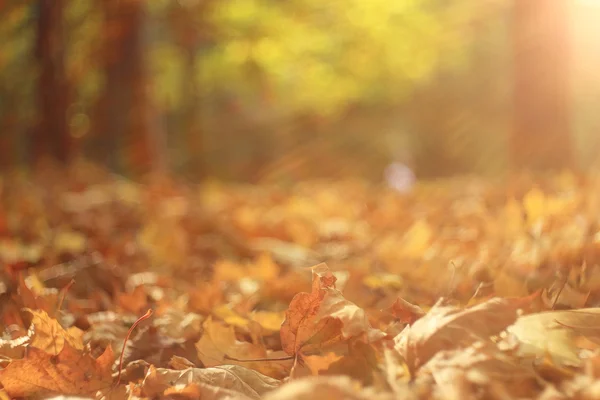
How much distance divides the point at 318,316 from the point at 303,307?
3 cm

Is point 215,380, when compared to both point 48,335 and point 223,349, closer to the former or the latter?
point 223,349

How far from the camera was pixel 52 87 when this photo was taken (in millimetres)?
6848

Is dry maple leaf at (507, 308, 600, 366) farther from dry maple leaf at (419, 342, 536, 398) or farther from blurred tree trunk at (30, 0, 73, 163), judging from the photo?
blurred tree trunk at (30, 0, 73, 163)

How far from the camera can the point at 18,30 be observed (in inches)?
144

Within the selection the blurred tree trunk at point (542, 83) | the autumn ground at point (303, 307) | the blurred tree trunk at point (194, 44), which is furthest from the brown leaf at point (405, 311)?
the blurred tree trunk at point (542, 83)

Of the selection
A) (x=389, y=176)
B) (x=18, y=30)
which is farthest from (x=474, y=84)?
(x=18, y=30)

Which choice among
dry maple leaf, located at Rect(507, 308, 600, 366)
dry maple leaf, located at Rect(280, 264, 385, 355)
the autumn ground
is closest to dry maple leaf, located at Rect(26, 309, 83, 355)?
the autumn ground

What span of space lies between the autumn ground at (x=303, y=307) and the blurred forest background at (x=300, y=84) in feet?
4.46

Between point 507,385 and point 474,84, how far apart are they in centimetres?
2066

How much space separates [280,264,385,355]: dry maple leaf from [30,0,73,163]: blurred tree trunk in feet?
9.63

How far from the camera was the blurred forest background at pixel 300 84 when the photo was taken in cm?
576

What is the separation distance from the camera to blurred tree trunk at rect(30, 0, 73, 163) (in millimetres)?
3859

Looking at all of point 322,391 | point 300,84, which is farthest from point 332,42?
point 322,391

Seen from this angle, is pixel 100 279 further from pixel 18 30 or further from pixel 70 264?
pixel 18 30
